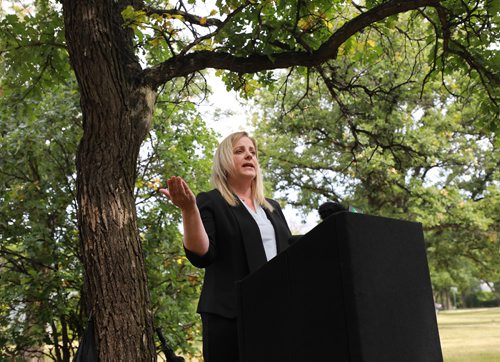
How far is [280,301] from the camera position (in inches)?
63.2

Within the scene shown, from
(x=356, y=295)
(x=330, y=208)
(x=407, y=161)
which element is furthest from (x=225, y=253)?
(x=407, y=161)

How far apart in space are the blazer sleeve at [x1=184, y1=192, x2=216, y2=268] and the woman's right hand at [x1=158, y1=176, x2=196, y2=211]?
0.24m

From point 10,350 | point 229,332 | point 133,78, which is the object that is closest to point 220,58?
point 133,78

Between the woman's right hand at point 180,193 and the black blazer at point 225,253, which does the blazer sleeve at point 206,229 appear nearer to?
the black blazer at point 225,253

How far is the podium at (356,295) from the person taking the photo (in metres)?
1.23

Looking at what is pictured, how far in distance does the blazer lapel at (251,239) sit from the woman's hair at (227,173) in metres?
0.08

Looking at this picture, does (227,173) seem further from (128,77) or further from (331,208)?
(128,77)

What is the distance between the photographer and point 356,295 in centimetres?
122

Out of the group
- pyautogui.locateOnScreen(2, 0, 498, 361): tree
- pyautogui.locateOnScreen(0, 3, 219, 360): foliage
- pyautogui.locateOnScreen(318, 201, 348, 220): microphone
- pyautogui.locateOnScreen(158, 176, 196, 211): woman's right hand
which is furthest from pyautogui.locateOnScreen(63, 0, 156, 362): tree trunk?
pyautogui.locateOnScreen(318, 201, 348, 220): microphone

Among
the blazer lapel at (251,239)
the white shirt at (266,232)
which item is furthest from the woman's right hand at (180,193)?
the white shirt at (266,232)

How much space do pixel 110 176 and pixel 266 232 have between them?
1690 mm

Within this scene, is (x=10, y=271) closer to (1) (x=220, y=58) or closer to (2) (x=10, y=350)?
(2) (x=10, y=350)

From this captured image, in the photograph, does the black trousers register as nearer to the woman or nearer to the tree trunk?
the woman

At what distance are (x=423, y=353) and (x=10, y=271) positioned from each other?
552cm
